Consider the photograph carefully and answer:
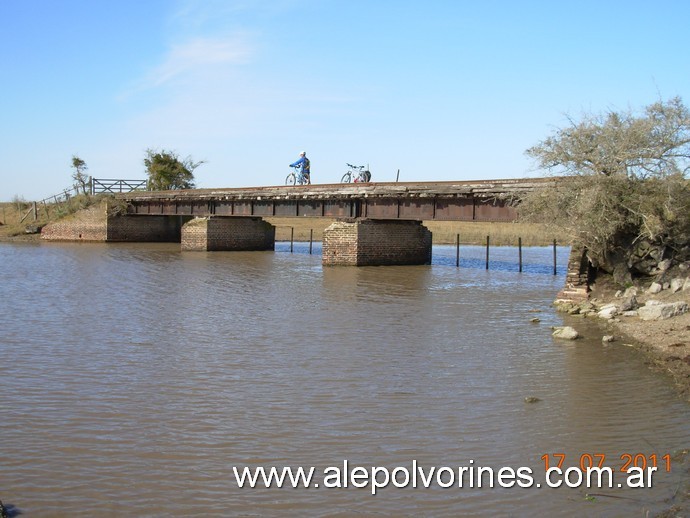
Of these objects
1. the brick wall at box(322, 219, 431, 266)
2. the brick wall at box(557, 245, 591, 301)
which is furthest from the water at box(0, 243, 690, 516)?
the brick wall at box(322, 219, 431, 266)

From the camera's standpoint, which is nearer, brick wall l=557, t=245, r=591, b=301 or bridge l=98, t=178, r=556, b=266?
brick wall l=557, t=245, r=591, b=301

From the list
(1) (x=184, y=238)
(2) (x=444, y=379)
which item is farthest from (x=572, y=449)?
(1) (x=184, y=238)

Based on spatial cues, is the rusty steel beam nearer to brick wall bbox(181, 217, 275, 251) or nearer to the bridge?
the bridge

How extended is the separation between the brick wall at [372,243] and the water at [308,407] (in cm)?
1235

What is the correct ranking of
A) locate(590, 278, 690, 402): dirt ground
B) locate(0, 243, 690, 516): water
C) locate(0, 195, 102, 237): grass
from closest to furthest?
locate(0, 243, 690, 516): water → locate(590, 278, 690, 402): dirt ground → locate(0, 195, 102, 237): grass

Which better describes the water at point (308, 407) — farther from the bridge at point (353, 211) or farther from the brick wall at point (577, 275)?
the bridge at point (353, 211)

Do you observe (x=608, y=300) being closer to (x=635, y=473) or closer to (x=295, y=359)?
(x=295, y=359)

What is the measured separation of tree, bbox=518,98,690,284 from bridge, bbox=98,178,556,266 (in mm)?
1967

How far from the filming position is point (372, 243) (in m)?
30.7

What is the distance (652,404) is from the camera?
886 centimetres

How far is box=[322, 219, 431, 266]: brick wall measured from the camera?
30.2m

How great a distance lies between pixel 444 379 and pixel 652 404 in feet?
9.49

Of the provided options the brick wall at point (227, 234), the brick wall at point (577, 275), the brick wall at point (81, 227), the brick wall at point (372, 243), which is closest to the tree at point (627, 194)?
the brick wall at point (577, 275)

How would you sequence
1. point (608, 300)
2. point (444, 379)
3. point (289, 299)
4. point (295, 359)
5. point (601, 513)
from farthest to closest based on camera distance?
point (289, 299) → point (608, 300) → point (295, 359) → point (444, 379) → point (601, 513)
